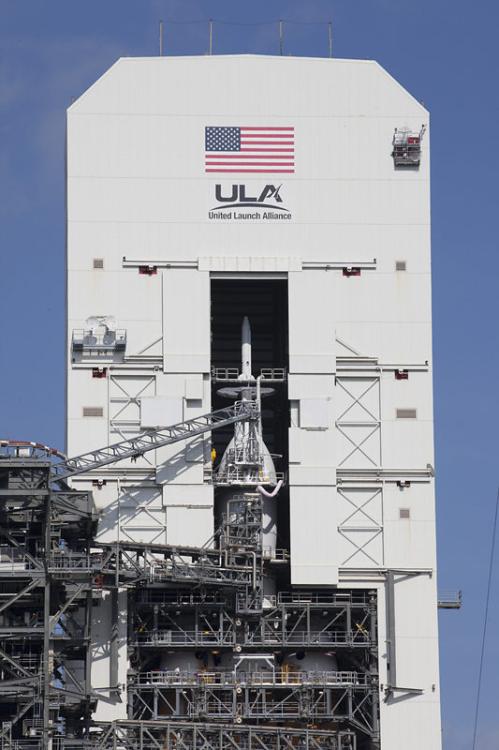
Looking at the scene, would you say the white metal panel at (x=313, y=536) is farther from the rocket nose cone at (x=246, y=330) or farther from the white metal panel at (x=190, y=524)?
the rocket nose cone at (x=246, y=330)

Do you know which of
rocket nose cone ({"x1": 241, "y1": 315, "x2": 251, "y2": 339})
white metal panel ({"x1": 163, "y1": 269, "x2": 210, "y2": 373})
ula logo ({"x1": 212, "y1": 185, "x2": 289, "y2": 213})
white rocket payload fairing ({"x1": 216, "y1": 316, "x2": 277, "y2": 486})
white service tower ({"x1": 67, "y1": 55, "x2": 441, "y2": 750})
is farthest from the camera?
rocket nose cone ({"x1": 241, "y1": 315, "x2": 251, "y2": 339})

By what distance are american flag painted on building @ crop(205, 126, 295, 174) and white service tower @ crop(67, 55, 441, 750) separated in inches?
3.9

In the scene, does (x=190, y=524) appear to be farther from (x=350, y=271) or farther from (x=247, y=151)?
(x=247, y=151)

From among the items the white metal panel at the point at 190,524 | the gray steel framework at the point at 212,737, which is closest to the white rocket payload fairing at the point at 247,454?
the white metal panel at the point at 190,524

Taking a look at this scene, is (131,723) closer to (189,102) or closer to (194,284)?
(194,284)

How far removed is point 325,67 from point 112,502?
24559 mm

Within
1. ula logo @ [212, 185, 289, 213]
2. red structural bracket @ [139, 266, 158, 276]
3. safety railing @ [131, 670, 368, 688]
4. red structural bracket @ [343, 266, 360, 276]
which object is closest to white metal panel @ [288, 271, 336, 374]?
red structural bracket @ [343, 266, 360, 276]

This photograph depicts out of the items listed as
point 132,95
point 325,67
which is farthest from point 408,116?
point 132,95

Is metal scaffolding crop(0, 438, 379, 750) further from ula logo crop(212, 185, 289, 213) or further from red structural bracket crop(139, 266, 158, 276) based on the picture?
ula logo crop(212, 185, 289, 213)

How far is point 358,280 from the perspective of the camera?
392 ft

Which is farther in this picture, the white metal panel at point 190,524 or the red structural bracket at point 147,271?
the red structural bracket at point 147,271

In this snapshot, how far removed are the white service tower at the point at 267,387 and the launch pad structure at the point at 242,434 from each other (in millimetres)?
111

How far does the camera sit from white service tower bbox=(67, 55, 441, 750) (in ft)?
380

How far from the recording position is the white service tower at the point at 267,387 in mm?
115750
